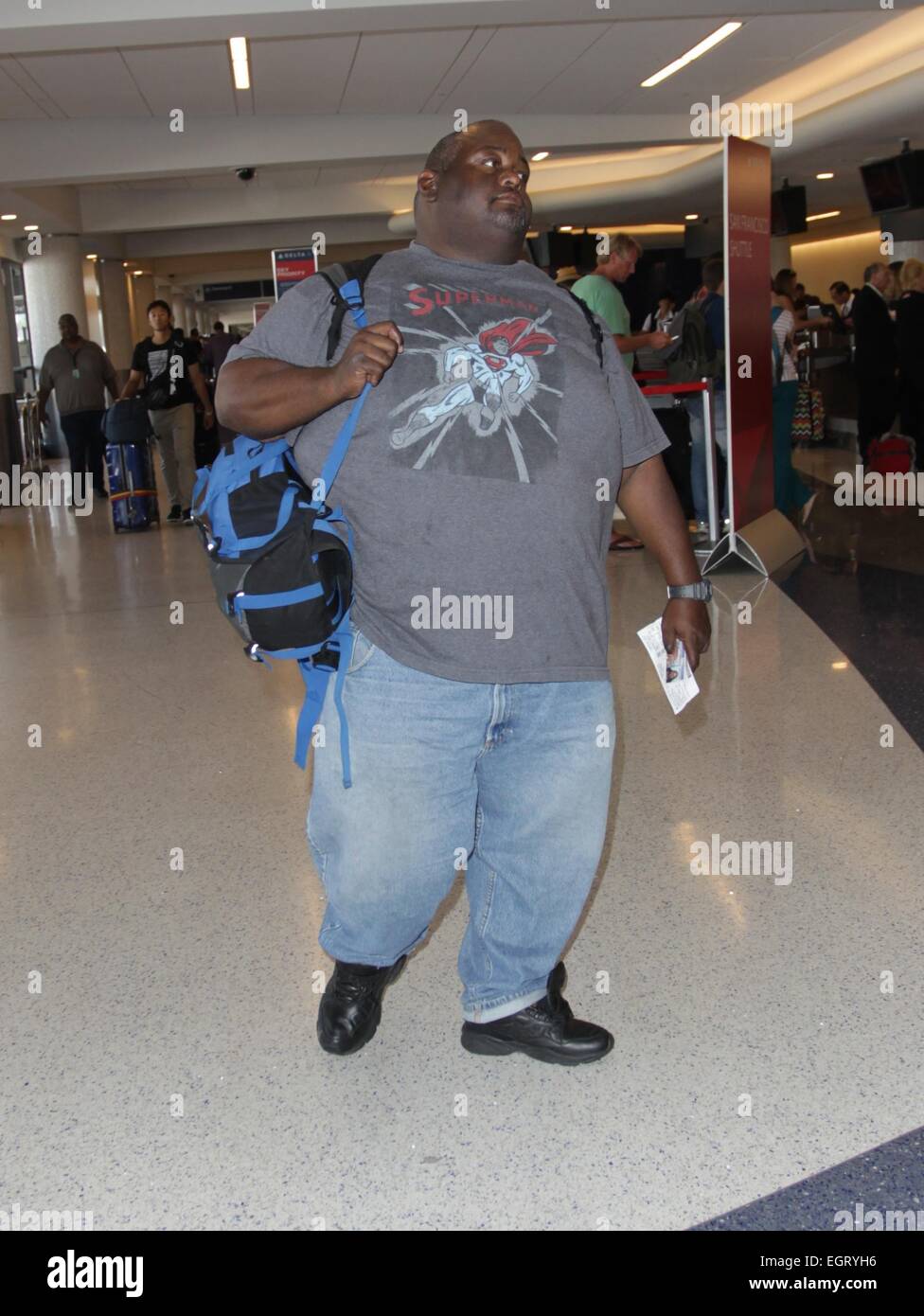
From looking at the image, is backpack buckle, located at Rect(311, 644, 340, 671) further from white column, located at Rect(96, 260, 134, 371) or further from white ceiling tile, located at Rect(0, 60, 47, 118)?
white column, located at Rect(96, 260, 134, 371)

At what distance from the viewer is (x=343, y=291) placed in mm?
1867

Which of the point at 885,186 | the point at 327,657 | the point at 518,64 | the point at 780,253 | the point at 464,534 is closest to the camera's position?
the point at 464,534

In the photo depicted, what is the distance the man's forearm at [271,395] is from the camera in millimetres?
1774

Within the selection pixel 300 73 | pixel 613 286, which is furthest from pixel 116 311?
pixel 613 286

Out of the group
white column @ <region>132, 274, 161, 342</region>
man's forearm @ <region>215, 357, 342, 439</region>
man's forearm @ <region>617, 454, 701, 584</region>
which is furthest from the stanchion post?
white column @ <region>132, 274, 161, 342</region>

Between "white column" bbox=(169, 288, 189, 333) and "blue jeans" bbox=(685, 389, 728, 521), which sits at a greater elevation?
"white column" bbox=(169, 288, 189, 333)

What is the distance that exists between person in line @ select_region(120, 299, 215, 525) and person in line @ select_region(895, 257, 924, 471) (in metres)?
5.36

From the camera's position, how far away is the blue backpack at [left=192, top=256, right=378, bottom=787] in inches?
71.4

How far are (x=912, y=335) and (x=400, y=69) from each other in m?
4.43

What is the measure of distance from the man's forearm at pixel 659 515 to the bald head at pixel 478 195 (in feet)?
1.36

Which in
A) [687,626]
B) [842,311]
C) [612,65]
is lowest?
[687,626]

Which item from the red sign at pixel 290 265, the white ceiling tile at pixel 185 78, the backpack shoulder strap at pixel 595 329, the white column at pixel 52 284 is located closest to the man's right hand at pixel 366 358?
the backpack shoulder strap at pixel 595 329

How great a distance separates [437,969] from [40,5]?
6.60 metres

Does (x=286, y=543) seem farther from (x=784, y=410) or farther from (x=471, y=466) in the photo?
(x=784, y=410)
